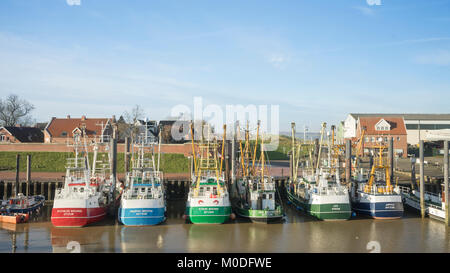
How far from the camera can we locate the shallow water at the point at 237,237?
70.1 feet

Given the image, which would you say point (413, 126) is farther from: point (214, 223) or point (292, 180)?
point (214, 223)

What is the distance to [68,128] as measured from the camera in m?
66.9

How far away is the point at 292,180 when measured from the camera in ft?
127

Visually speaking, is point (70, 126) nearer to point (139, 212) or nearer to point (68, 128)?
point (68, 128)

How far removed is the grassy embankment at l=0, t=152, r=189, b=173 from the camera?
48.7 meters

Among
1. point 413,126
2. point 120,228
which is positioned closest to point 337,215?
point 120,228

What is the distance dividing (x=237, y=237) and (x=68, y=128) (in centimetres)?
5286

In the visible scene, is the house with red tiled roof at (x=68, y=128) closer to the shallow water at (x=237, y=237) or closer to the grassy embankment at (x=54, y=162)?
the grassy embankment at (x=54, y=162)

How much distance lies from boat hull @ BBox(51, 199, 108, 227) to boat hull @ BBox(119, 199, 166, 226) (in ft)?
8.04

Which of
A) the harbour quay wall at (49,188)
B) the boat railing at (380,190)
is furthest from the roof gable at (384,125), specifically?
the boat railing at (380,190)

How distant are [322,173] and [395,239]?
7.65 metres

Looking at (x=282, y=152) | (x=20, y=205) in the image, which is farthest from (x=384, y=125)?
(x=20, y=205)

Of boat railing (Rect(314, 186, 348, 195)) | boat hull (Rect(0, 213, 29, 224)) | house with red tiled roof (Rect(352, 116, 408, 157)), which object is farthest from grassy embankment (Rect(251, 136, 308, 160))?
boat hull (Rect(0, 213, 29, 224))

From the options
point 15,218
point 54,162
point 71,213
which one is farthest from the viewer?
point 54,162
